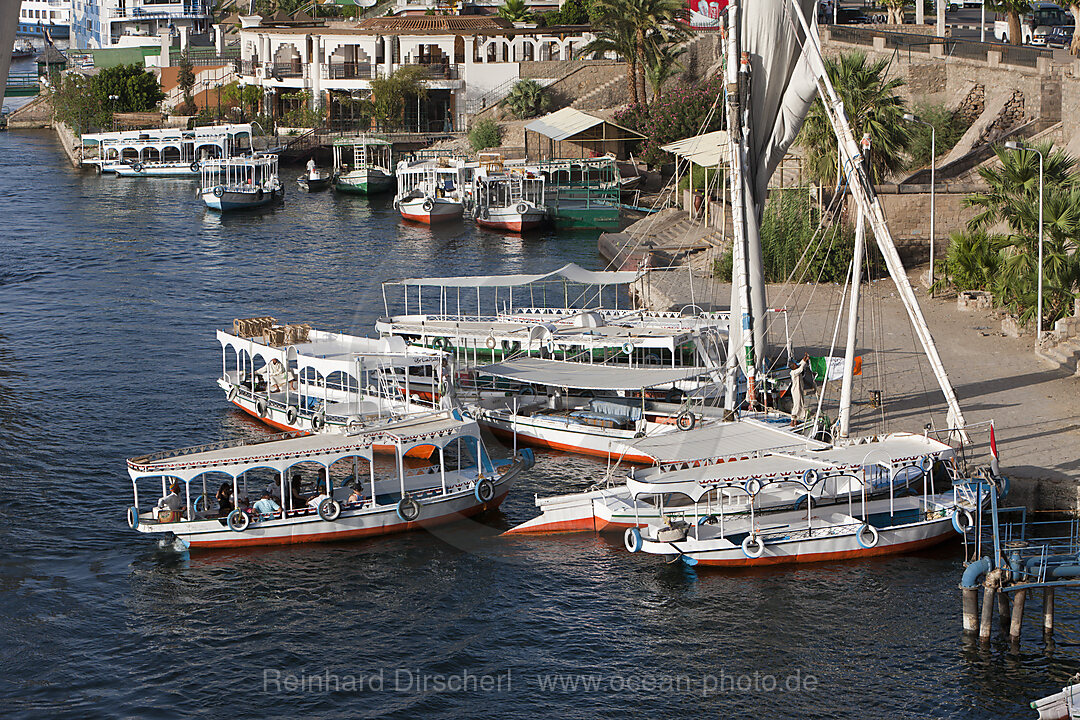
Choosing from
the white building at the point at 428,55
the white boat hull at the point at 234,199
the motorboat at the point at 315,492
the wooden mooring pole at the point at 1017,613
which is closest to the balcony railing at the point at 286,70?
the white building at the point at 428,55

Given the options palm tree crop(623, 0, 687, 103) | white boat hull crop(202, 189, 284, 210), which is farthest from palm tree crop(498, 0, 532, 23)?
white boat hull crop(202, 189, 284, 210)

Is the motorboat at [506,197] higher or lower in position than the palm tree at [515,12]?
lower

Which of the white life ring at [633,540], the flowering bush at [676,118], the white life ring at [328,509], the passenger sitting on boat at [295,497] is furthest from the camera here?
the flowering bush at [676,118]

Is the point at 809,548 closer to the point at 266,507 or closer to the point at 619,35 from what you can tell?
the point at 266,507

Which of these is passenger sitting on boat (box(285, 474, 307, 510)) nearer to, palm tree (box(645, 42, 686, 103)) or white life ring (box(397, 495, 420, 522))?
white life ring (box(397, 495, 420, 522))

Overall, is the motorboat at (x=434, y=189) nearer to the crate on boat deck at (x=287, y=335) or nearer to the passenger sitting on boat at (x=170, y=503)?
the crate on boat deck at (x=287, y=335)

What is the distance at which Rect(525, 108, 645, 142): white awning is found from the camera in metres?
93.8

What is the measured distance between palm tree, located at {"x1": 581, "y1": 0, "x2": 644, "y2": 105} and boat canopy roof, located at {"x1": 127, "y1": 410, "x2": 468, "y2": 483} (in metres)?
65.2

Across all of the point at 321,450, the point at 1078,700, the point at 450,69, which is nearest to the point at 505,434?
the point at 321,450

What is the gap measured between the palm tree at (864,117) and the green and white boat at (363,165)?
4940 centimetres

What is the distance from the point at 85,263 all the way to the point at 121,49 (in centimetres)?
9607

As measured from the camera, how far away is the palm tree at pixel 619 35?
97562 millimetres

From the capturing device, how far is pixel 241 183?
97.9 meters

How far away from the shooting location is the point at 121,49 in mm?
163250
